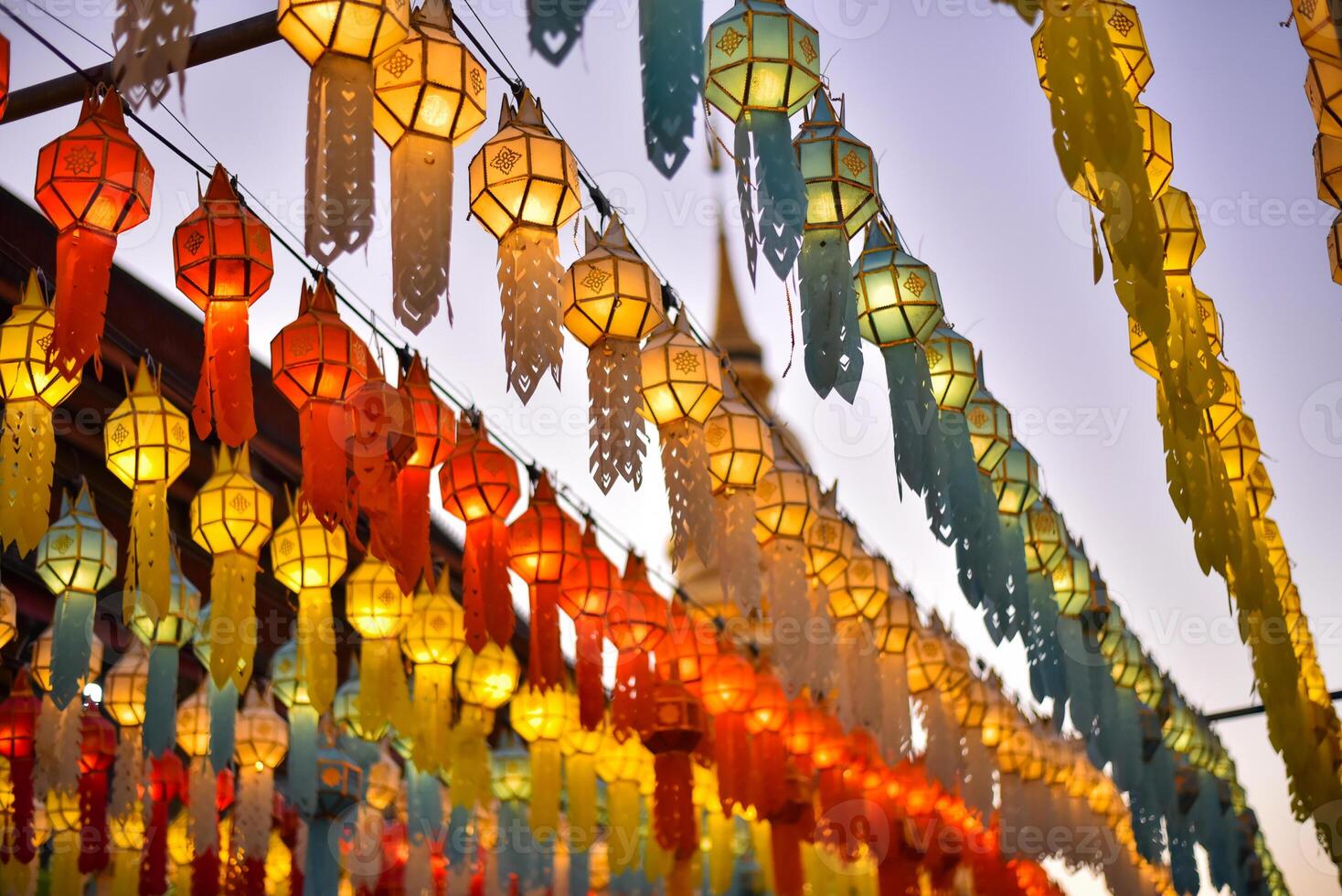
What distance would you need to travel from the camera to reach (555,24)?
3109mm

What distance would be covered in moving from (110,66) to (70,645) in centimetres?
Answer: 250

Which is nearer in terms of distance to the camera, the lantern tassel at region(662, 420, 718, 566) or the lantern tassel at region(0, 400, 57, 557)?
the lantern tassel at region(0, 400, 57, 557)

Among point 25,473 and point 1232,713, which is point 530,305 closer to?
point 25,473

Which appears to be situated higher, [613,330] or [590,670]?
[613,330]

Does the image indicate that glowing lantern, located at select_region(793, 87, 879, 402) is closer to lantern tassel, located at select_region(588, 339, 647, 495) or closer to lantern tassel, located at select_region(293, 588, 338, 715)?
Result: lantern tassel, located at select_region(588, 339, 647, 495)

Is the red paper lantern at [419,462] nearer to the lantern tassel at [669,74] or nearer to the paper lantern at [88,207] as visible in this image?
the paper lantern at [88,207]

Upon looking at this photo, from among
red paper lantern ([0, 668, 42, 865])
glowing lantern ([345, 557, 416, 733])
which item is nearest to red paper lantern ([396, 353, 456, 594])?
glowing lantern ([345, 557, 416, 733])

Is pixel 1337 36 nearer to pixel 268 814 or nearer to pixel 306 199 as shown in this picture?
pixel 306 199

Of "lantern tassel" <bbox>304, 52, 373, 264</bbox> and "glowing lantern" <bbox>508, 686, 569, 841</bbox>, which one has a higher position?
"lantern tassel" <bbox>304, 52, 373, 264</bbox>

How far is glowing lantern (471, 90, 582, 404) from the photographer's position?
4.28m

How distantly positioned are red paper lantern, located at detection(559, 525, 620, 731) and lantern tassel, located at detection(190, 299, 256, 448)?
2307mm

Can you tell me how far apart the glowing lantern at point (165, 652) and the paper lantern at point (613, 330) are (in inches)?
69.0

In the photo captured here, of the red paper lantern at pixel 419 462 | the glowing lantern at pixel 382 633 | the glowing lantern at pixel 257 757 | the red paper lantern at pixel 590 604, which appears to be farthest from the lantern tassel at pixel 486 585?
the glowing lantern at pixel 257 757

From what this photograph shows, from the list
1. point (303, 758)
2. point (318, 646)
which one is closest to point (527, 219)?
point (318, 646)
